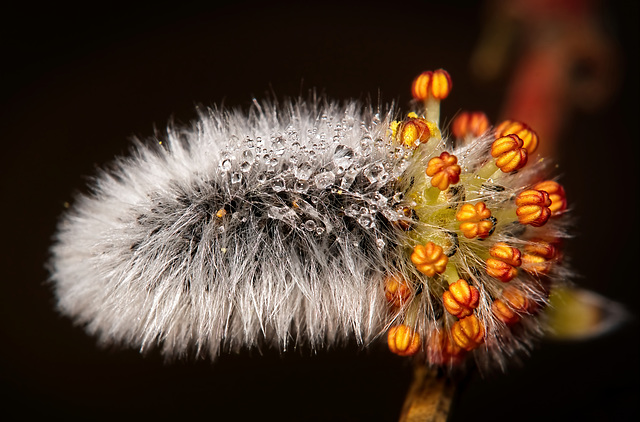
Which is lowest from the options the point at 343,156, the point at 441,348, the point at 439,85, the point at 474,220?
the point at 441,348

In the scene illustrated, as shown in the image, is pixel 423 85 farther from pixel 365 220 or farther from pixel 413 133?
pixel 365 220

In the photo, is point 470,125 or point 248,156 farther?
point 470,125

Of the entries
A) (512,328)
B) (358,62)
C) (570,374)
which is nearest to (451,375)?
(512,328)

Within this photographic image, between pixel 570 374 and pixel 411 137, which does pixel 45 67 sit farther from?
pixel 570 374

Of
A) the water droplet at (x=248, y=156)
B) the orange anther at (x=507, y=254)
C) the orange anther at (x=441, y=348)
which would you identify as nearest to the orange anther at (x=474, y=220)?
the orange anther at (x=507, y=254)

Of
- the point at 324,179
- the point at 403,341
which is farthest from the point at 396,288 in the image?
the point at 324,179

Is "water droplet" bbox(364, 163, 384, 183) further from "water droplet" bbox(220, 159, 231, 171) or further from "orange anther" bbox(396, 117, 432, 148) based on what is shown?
"water droplet" bbox(220, 159, 231, 171)

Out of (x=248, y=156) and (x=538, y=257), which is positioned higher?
(x=248, y=156)
